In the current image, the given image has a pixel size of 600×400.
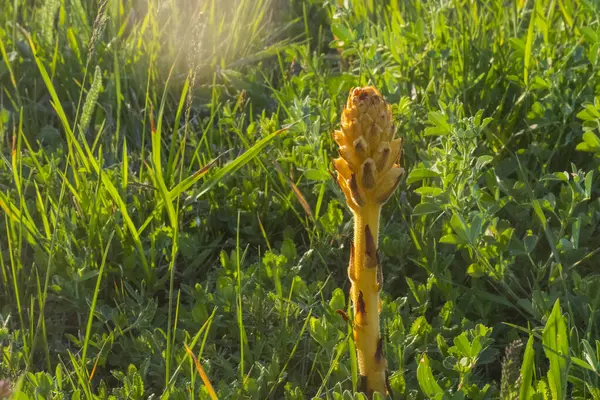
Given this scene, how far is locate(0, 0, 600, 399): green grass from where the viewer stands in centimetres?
211

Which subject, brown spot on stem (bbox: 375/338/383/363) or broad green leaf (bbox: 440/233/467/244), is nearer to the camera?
brown spot on stem (bbox: 375/338/383/363)

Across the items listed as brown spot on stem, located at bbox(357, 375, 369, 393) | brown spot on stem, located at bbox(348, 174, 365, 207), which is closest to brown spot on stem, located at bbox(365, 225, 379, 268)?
brown spot on stem, located at bbox(348, 174, 365, 207)

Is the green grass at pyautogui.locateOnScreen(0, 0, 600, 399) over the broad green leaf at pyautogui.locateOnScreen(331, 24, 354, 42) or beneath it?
beneath

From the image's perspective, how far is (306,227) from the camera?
106 inches

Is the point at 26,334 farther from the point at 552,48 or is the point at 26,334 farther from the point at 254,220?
the point at 552,48

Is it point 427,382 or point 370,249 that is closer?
point 370,249

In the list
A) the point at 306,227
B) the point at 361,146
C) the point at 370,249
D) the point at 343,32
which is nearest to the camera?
the point at 361,146

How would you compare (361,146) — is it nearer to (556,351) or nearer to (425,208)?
(556,351)

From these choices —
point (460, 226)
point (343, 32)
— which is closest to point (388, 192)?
point (460, 226)

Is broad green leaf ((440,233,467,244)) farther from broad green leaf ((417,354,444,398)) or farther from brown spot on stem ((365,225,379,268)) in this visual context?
brown spot on stem ((365,225,379,268))

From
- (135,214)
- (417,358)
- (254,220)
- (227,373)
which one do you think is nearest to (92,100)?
(135,214)

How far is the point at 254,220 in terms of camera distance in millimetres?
2736

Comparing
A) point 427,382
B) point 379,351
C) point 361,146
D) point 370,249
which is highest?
point 361,146

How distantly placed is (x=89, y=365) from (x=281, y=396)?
532mm
